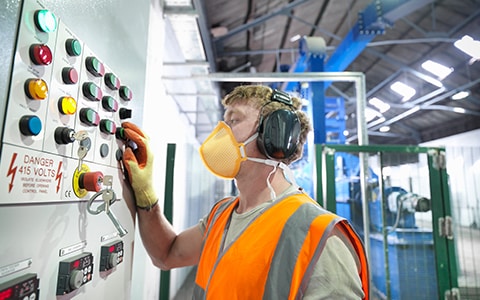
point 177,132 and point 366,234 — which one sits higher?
point 177,132

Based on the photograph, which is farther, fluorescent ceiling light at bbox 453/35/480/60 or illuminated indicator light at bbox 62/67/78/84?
fluorescent ceiling light at bbox 453/35/480/60

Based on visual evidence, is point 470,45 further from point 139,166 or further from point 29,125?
point 29,125

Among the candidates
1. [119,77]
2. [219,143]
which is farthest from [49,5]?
[219,143]

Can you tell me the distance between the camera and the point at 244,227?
94cm

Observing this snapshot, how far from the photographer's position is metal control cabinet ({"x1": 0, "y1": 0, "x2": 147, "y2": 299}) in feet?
1.60

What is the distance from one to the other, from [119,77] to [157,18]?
107cm

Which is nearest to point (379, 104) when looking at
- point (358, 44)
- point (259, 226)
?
point (358, 44)

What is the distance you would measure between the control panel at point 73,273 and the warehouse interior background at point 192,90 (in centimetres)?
2

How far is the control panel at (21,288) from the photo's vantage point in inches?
18.2

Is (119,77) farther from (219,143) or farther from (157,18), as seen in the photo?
(157,18)

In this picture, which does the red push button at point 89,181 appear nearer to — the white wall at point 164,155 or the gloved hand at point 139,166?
the gloved hand at point 139,166

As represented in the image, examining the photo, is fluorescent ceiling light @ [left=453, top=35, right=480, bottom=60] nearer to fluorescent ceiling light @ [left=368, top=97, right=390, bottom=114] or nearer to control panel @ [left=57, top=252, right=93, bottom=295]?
control panel @ [left=57, top=252, right=93, bottom=295]

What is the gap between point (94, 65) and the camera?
0.72m

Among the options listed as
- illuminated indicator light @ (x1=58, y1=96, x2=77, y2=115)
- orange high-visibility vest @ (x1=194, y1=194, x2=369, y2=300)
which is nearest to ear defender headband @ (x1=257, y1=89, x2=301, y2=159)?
orange high-visibility vest @ (x1=194, y1=194, x2=369, y2=300)
